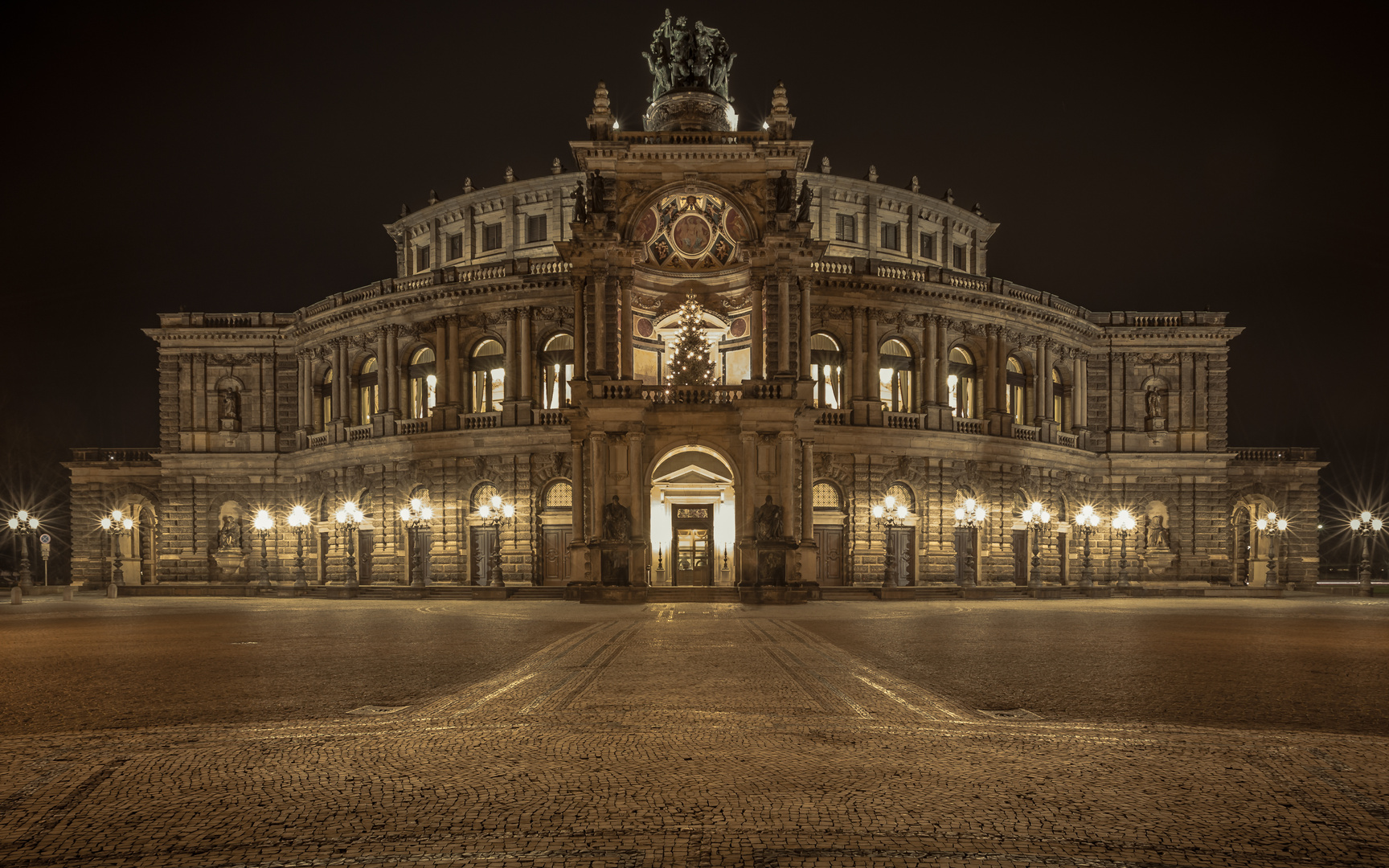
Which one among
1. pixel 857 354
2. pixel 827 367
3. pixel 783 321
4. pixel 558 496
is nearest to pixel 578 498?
pixel 558 496

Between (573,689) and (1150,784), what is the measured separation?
713cm

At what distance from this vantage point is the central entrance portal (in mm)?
42094

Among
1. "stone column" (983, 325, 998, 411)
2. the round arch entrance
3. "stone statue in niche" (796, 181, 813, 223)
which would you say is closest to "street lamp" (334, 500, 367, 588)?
the round arch entrance

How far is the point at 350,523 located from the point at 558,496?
1118 cm

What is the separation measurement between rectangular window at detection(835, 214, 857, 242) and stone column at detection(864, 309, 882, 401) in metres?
8.52

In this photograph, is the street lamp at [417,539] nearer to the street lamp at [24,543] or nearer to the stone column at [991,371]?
the street lamp at [24,543]

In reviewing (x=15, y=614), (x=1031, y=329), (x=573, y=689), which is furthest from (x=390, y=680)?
(x=1031, y=329)

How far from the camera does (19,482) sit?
6438cm

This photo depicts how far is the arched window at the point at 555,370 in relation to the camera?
158 ft

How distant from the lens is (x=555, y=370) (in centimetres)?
4831

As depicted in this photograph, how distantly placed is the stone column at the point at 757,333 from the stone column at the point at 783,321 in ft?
2.03

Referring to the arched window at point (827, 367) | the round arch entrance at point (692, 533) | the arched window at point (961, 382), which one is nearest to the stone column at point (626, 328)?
the round arch entrance at point (692, 533)

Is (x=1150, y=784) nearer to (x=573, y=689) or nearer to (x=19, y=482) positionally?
(x=573, y=689)

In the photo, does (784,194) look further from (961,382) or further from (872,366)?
(961,382)
